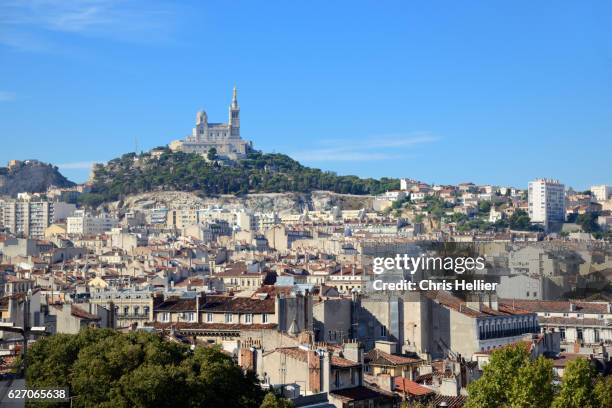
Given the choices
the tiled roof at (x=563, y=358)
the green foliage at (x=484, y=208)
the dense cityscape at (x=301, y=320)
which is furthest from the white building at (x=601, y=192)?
the tiled roof at (x=563, y=358)

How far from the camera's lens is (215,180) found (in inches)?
7018

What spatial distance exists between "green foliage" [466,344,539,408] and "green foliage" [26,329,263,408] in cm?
401

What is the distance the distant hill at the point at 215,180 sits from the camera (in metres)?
179

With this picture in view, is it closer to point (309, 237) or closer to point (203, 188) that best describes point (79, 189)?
point (203, 188)

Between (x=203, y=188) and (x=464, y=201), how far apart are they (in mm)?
34183

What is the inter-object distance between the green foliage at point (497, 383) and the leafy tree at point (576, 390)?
2.80 ft

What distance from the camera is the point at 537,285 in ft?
181

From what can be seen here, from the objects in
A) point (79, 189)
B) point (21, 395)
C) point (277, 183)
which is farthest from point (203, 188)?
point (21, 395)

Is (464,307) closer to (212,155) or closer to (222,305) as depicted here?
(222,305)

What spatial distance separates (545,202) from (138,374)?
138 meters

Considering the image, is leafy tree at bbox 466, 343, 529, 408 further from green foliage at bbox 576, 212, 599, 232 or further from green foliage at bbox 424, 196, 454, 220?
green foliage at bbox 424, 196, 454, 220

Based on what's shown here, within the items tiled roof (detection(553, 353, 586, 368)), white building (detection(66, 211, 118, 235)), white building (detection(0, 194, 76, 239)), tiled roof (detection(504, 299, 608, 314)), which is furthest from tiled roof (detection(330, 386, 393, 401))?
white building (detection(0, 194, 76, 239))

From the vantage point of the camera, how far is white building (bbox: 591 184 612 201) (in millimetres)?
188500

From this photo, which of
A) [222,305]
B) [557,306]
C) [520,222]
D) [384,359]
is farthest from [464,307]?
[520,222]
